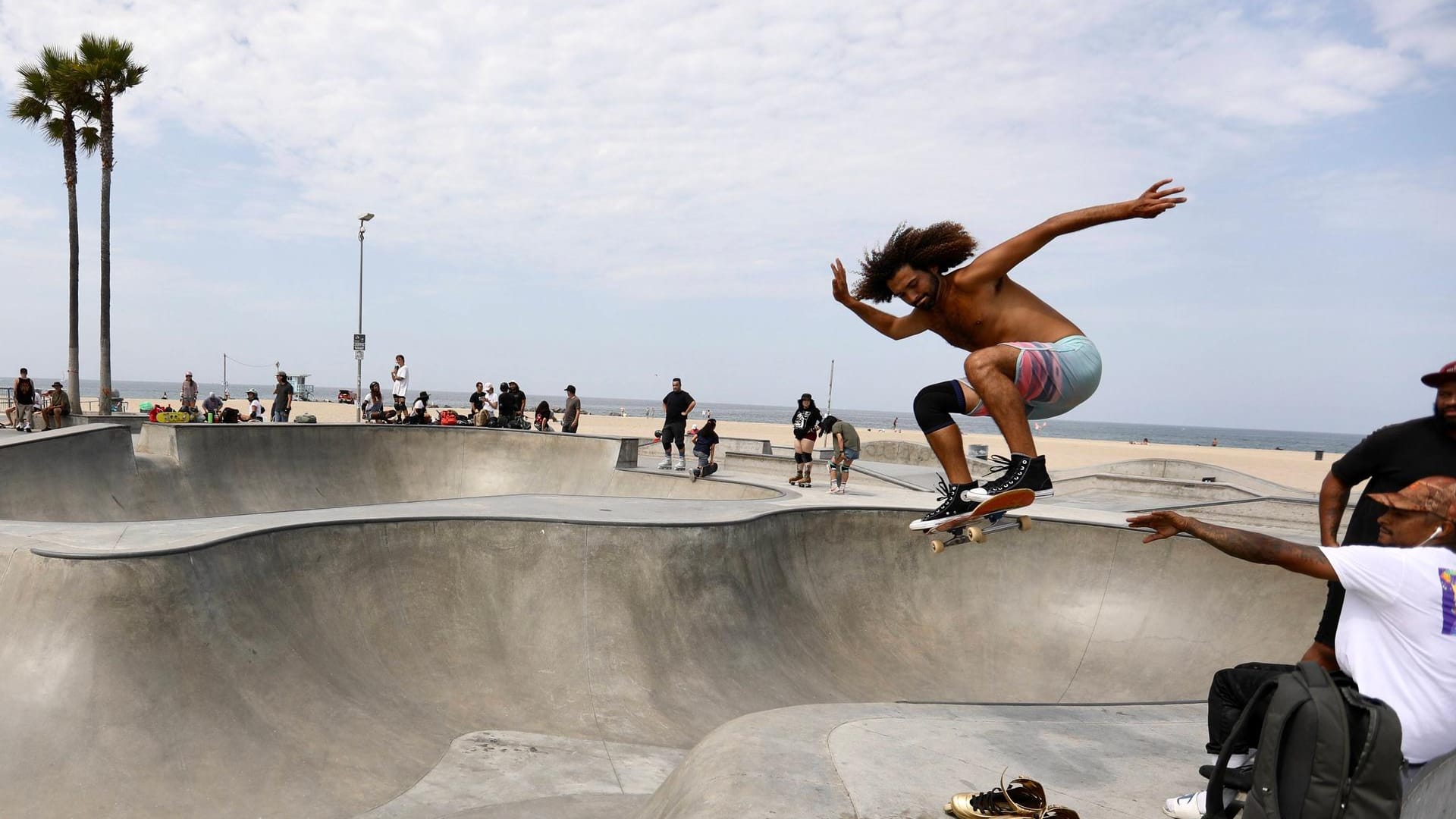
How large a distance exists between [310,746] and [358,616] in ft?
5.02

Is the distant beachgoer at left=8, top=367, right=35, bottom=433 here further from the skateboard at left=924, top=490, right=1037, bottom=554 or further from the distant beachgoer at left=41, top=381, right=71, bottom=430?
the skateboard at left=924, top=490, right=1037, bottom=554

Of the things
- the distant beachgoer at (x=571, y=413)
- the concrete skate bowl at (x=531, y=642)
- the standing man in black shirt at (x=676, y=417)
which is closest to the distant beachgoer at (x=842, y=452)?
the standing man in black shirt at (x=676, y=417)

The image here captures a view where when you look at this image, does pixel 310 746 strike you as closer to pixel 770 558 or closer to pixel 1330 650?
pixel 770 558

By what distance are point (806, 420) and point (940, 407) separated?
10.3m

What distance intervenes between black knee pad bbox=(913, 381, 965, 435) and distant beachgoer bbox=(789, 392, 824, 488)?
30.1 feet

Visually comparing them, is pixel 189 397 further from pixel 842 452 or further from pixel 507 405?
pixel 842 452

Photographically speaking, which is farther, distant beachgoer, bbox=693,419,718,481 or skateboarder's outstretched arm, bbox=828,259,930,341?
distant beachgoer, bbox=693,419,718,481

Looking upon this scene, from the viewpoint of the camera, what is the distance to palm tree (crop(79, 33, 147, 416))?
75.9 ft

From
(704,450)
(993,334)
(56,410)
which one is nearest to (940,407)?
(993,334)

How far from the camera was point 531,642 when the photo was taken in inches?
294

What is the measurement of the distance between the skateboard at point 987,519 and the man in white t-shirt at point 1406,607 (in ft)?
4.46

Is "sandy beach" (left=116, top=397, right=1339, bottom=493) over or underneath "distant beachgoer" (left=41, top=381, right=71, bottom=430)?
underneath

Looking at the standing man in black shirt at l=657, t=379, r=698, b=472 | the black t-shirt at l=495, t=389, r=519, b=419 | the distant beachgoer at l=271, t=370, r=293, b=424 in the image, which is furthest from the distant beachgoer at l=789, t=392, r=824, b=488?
the distant beachgoer at l=271, t=370, r=293, b=424

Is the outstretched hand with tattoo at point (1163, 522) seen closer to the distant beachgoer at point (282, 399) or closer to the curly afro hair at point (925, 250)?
the curly afro hair at point (925, 250)
